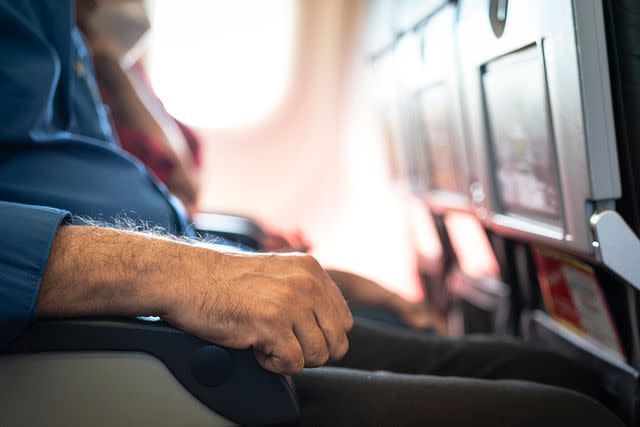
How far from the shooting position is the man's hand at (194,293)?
0.69 m

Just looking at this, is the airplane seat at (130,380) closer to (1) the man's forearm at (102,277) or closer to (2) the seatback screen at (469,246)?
(1) the man's forearm at (102,277)

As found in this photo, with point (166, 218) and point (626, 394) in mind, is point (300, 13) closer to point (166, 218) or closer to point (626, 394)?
point (166, 218)

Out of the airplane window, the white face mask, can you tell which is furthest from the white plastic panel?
the airplane window

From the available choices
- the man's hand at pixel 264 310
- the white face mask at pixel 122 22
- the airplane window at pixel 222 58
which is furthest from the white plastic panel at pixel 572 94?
the airplane window at pixel 222 58

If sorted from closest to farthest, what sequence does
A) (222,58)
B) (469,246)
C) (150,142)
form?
(150,142)
(469,246)
(222,58)

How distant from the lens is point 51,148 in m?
1.03

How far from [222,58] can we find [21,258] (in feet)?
10.1

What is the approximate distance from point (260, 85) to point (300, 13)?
420 mm

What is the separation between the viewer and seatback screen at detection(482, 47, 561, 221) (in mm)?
956

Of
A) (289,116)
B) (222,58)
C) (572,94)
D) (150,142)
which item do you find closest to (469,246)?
(150,142)

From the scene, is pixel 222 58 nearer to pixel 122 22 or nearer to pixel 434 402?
pixel 122 22

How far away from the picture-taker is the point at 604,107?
0.81 metres

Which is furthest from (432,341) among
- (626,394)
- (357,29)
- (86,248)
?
(357,29)

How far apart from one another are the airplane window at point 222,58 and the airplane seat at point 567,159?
8.12 feet
